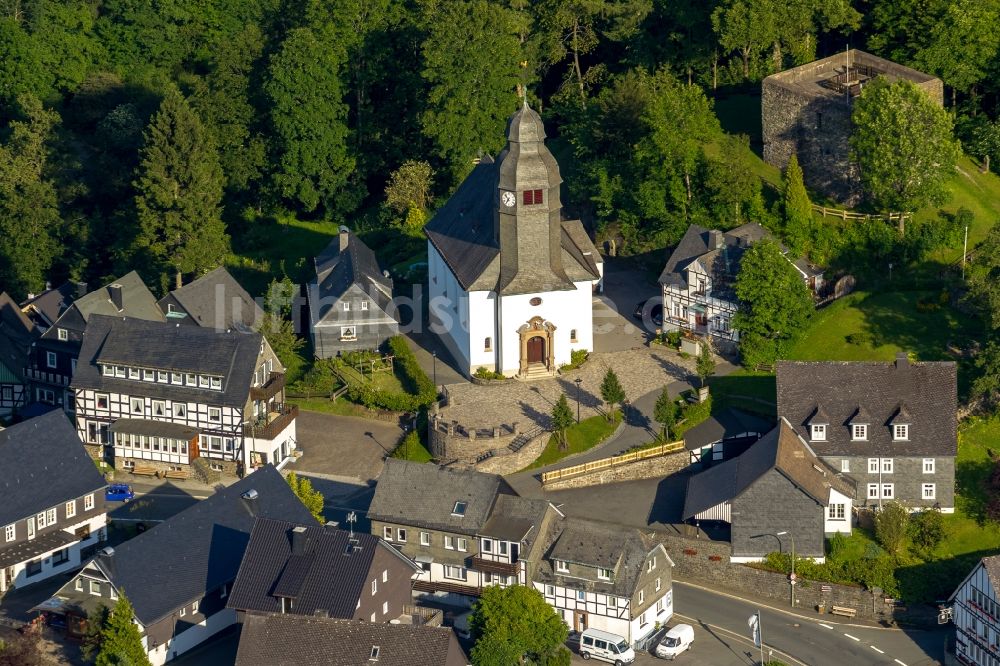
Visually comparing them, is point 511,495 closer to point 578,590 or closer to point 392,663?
point 578,590

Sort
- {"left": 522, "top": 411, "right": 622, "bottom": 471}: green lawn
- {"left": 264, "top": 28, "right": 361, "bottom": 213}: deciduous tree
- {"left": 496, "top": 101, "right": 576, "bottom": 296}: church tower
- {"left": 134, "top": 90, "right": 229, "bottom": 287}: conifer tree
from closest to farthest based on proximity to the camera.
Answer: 1. {"left": 522, "top": 411, "right": 622, "bottom": 471}: green lawn
2. {"left": 496, "top": 101, "right": 576, "bottom": 296}: church tower
3. {"left": 134, "top": 90, "right": 229, "bottom": 287}: conifer tree
4. {"left": 264, "top": 28, "right": 361, "bottom": 213}: deciduous tree

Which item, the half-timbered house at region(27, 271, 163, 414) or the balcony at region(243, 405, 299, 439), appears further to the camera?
the half-timbered house at region(27, 271, 163, 414)

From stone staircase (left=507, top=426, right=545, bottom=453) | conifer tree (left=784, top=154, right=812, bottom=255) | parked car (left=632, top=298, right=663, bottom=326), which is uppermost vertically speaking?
conifer tree (left=784, top=154, right=812, bottom=255)

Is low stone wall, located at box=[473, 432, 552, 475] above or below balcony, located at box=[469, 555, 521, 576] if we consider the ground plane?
above

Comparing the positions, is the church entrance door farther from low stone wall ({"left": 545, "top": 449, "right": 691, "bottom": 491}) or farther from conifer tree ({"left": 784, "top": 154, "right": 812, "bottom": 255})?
conifer tree ({"left": 784, "top": 154, "right": 812, "bottom": 255})

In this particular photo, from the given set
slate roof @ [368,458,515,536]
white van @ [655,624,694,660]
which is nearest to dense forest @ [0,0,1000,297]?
slate roof @ [368,458,515,536]

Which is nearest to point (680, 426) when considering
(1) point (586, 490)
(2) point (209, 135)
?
(1) point (586, 490)

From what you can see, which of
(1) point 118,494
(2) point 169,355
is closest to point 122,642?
(1) point 118,494

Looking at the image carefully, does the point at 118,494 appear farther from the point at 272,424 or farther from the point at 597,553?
the point at 597,553
